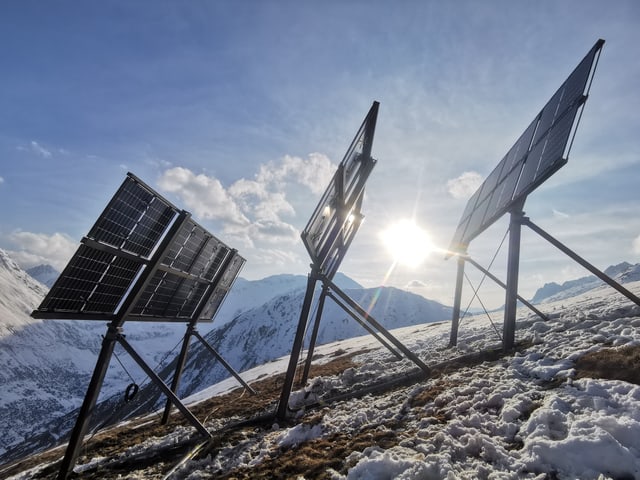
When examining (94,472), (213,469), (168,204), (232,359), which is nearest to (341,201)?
(168,204)

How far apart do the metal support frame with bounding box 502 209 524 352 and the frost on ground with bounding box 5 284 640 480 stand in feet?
2.14

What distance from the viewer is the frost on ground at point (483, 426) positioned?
5.24 meters

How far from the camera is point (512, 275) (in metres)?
11.4

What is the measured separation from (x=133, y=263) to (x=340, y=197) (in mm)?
6977

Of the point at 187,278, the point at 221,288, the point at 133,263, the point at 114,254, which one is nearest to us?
the point at 114,254

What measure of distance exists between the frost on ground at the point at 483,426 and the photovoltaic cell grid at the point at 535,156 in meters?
4.91

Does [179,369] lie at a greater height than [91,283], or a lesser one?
lesser

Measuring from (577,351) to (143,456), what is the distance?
13.0 meters

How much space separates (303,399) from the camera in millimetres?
12672

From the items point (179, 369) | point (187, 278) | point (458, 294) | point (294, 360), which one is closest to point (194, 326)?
point (179, 369)

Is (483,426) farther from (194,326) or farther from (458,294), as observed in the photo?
(194,326)

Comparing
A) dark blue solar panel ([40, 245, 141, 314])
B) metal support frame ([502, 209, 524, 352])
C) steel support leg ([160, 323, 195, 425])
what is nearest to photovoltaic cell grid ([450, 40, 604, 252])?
metal support frame ([502, 209, 524, 352])

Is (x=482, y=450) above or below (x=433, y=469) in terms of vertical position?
above

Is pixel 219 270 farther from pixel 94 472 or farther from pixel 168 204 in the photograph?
pixel 94 472
